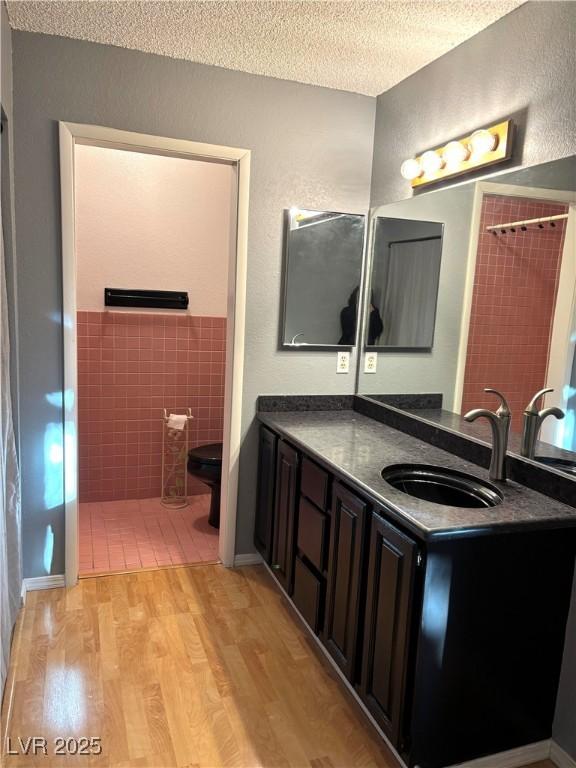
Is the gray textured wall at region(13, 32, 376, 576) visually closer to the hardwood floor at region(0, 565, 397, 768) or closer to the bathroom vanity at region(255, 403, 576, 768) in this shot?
the hardwood floor at region(0, 565, 397, 768)

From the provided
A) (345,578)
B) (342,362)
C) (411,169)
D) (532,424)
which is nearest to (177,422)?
(342,362)

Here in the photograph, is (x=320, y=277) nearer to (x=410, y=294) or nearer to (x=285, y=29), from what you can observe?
(x=410, y=294)

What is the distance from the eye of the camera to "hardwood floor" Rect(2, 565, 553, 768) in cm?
186


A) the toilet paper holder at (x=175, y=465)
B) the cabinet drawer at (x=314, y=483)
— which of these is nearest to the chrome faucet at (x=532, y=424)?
the cabinet drawer at (x=314, y=483)

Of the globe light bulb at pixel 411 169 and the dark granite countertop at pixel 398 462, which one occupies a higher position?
the globe light bulb at pixel 411 169

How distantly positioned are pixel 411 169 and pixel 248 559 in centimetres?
212

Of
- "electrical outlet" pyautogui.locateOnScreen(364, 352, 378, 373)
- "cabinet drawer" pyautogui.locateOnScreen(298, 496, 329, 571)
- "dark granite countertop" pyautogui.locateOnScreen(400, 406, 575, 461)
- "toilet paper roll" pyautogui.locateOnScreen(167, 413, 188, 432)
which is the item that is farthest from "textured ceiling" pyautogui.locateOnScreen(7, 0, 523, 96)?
"toilet paper roll" pyautogui.locateOnScreen(167, 413, 188, 432)

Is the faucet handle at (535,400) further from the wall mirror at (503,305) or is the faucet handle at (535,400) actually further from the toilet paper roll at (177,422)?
the toilet paper roll at (177,422)

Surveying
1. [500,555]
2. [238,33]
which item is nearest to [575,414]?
[500,555]

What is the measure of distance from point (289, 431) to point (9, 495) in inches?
46.2

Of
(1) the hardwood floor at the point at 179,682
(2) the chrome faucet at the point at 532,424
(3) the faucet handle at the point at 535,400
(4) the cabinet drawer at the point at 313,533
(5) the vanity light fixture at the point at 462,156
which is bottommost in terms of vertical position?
(1) the hardwood floor at the point at 179,682

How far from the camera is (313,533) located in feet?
7.71

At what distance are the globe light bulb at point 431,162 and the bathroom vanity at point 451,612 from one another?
1.27 meters

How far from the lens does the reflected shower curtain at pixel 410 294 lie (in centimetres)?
266
